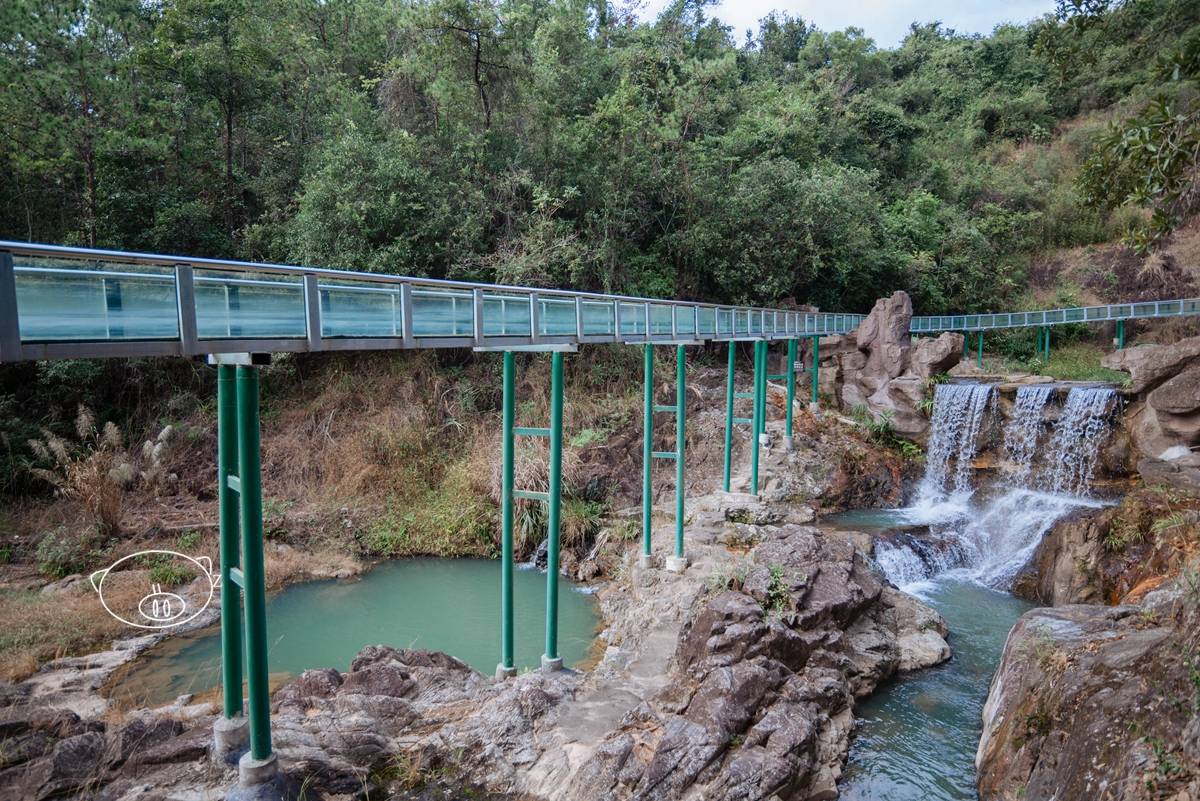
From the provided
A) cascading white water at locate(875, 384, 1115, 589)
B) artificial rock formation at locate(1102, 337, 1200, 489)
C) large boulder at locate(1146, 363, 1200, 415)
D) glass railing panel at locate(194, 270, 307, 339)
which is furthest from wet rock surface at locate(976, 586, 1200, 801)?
large boulder at locate(1146, 363, 1200, 415)

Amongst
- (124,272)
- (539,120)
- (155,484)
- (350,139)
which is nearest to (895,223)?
(539,120)

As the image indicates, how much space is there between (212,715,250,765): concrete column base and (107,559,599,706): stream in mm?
4291

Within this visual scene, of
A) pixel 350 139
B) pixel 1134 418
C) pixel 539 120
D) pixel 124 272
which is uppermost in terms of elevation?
pixel 539 120

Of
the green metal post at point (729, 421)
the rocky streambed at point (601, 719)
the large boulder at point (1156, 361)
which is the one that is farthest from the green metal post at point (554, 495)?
the large boulder at point (1156, 361)

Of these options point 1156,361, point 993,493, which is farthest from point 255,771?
point 1156,361

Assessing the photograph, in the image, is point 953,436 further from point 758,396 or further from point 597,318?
point 597,318

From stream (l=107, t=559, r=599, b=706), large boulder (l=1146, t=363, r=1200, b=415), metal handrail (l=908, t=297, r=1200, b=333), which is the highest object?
metal handrail (l=908, t=297, r=1200, b=333)

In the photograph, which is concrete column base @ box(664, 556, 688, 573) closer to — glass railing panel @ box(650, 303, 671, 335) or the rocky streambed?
the rocky streambed

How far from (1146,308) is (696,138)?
47.6 ft

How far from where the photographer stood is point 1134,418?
14.8 m

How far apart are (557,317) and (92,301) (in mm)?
4861

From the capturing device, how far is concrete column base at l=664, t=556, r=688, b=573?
35.3ft

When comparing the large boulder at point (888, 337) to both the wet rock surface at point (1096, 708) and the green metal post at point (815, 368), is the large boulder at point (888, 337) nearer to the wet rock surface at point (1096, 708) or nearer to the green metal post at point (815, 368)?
the green metal post at point (815, 368)

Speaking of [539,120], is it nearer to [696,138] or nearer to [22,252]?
[696,138]
